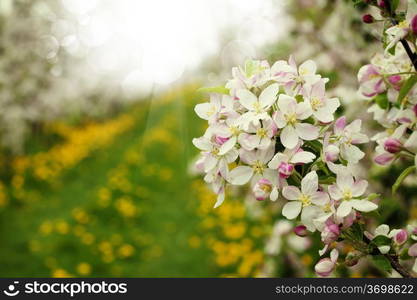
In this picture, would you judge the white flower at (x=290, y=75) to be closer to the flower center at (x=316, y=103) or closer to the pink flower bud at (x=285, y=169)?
the flower center at (x=316, y=103)

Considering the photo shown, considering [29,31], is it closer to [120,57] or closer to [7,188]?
[7,188]

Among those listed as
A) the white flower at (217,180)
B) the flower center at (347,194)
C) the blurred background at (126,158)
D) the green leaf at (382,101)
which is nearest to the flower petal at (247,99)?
the white flower at (217,180)

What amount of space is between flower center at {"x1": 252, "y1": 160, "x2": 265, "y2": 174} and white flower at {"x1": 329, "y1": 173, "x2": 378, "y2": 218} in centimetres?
17

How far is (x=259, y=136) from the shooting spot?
1.19 metres

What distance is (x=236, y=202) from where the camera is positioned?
523cm

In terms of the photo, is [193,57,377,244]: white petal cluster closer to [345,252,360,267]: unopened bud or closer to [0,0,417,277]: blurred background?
[345,252,360,267]: unopened bud

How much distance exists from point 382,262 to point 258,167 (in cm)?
41

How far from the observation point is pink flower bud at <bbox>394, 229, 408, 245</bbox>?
1289 millimetres

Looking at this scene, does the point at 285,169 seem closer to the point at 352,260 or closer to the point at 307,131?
the point at 307,131

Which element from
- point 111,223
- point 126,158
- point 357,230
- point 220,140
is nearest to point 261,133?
point 220,140

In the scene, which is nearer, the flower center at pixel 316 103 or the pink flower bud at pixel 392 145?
the flower center at pixel 316 103

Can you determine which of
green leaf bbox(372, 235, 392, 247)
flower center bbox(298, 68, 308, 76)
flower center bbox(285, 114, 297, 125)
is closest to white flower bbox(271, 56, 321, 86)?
flower center bbox(298, 68, 308, 76)

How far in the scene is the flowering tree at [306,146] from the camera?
3.87ft

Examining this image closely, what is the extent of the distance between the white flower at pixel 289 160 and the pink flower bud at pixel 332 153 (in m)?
0.04
